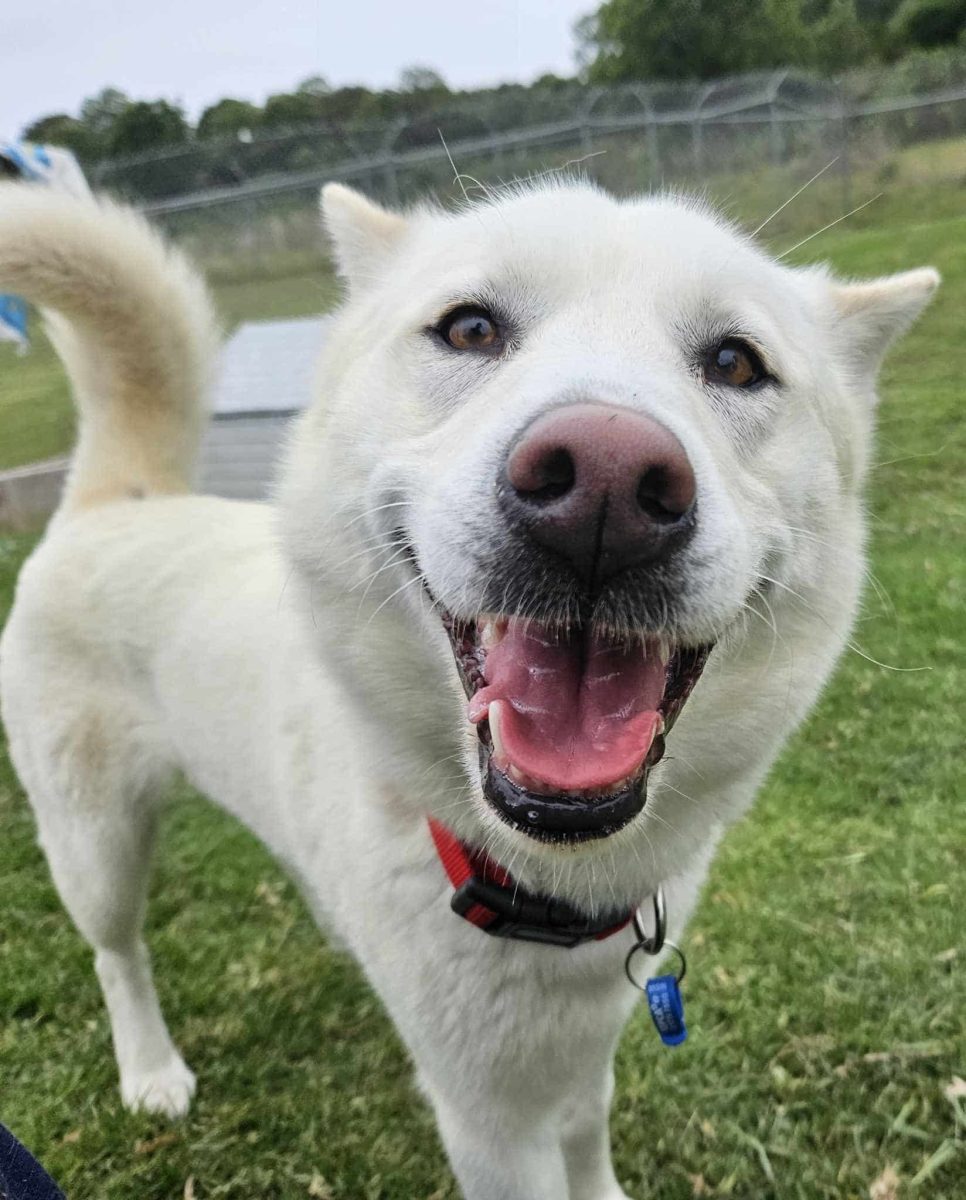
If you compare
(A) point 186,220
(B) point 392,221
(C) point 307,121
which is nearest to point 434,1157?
(B) point 392,221

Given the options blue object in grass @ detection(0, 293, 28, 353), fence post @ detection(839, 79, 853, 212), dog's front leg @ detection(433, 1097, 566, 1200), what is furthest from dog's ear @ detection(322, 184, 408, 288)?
fence post @ detection(839, 79, 853, 212)

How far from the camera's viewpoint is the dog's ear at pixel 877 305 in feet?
6.27

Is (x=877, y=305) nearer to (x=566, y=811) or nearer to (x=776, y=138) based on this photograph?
(x=566, y=811)

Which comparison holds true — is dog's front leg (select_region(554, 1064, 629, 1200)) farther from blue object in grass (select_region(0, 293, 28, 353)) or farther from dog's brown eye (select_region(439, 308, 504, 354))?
blue object in grass (select_region(0, 293, 28, 353))

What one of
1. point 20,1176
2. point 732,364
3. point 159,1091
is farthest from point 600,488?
point 159,1091

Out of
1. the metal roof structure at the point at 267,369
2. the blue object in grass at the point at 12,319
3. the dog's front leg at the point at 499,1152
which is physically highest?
the blue object in grass at the point at 12,319

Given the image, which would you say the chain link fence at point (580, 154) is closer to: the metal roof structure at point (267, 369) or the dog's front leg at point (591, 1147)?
the metal roof structure at point (267, 369)

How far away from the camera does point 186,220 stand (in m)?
10.3

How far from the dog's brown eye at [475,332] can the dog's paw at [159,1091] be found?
7.15 feet

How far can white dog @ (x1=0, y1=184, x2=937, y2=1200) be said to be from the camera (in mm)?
1233

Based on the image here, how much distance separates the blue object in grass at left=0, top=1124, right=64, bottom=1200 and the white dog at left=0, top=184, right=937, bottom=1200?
2.25ft

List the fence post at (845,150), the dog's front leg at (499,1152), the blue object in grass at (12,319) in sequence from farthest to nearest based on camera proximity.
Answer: the fence post at (845,150) → the blue object in grass at (12,319) → the dog's front leg at (499,1152)

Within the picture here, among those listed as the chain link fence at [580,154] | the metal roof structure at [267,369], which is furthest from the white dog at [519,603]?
the chain link fence at [580,154]

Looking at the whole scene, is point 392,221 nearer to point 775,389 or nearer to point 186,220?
point 775,389
